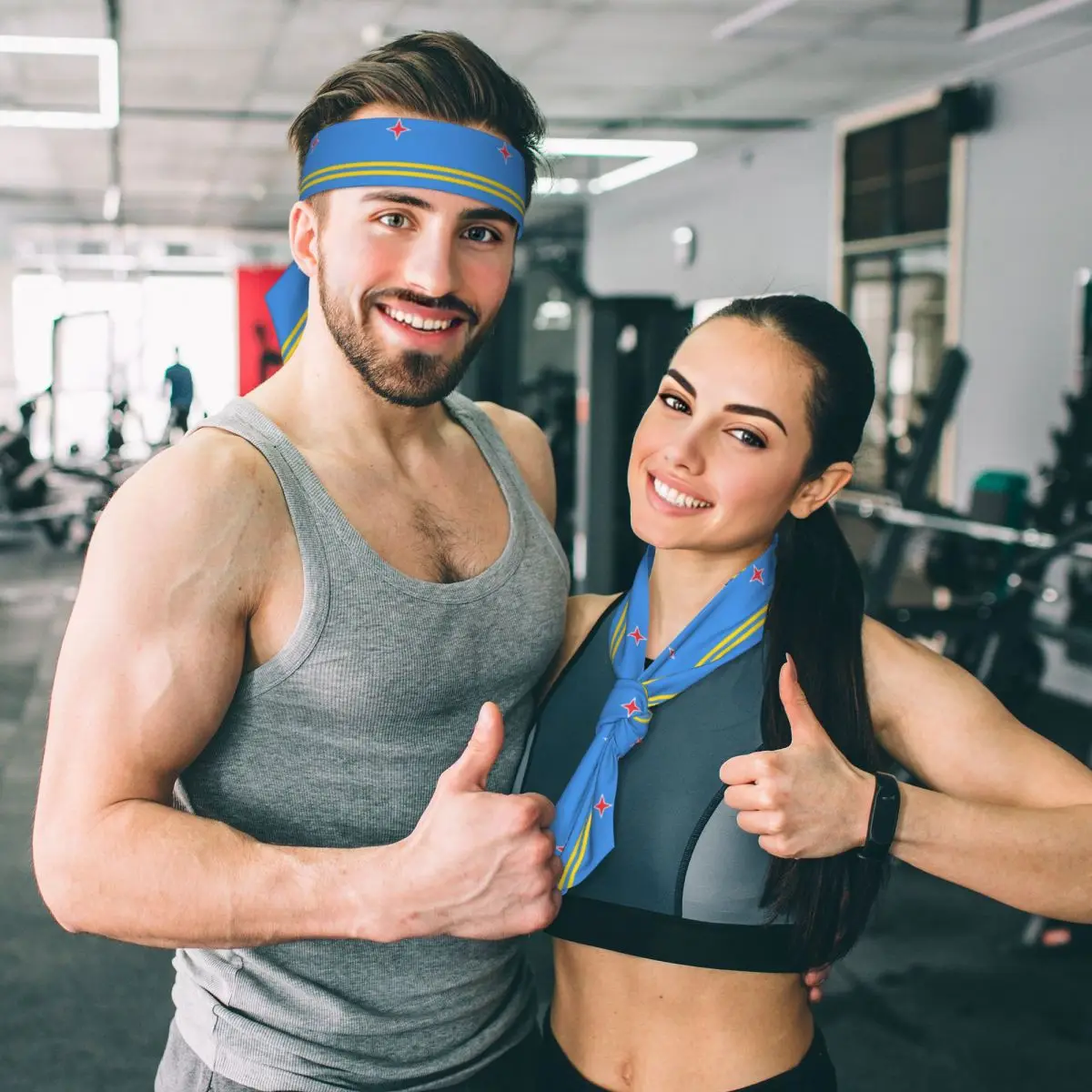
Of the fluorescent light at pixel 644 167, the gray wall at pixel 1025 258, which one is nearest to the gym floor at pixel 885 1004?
the gray wall at pixel 1025 258

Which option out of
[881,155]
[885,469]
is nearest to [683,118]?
[881,155]

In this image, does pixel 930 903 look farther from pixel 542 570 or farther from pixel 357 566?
pixel 357 566

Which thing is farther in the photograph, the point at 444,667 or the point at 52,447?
the point at 52,447

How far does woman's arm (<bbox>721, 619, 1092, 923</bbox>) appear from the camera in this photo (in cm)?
112

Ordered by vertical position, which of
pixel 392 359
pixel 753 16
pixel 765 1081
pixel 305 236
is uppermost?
pixel 753 16

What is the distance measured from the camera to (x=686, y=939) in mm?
1229

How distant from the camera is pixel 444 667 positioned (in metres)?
1.22

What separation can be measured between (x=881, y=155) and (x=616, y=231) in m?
5.65

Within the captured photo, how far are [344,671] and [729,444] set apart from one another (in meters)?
0.48

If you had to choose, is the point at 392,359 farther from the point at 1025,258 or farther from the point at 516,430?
the point at 1025,258

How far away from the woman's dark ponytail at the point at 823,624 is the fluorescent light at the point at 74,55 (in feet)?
17.0

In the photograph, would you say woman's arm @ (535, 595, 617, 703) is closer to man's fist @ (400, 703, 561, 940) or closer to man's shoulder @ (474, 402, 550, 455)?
man's shoulder @ (474, 402, 550, 455)

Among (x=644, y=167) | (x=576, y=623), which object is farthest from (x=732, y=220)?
(x=576, y=623)

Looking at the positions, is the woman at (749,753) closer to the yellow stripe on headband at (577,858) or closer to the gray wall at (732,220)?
the yellow stripe on headband at (577,858)
